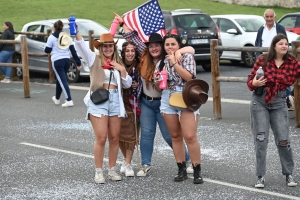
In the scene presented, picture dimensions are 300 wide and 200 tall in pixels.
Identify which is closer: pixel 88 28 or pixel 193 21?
pixel 88 28

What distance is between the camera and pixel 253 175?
27.8 ft

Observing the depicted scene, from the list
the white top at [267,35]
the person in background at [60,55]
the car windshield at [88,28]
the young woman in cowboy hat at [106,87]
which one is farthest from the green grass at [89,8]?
the young woman in cowboy hat at [106,87]

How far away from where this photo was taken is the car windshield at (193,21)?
70.6ft

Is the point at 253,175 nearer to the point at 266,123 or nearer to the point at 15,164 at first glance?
the point at 266,123

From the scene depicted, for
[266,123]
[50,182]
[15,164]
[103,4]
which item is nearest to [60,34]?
[15,164]

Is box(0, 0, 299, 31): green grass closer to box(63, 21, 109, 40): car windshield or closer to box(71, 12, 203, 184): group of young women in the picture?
box(63, 21, 109, 40): car windshield

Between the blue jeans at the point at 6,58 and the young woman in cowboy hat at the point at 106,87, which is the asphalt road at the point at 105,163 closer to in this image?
the young woman in cowboy hat at the point at 106,87

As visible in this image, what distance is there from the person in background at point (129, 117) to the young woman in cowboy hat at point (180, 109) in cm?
41

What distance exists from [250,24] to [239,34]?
86 cm

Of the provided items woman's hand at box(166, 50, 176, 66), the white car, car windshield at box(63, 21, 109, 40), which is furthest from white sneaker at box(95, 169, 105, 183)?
the white car

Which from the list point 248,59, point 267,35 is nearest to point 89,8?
point 248,59

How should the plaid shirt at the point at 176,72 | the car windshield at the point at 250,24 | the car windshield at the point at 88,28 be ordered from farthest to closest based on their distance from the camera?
1. the car windshield at the point at 250,24
2. the car windshield at the point at 88,28
3. the plaid shirt at the point at 176,72

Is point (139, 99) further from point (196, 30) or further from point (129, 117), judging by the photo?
point (196, 30)

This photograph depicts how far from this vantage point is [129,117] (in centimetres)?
853
